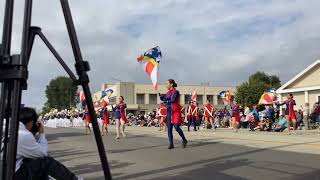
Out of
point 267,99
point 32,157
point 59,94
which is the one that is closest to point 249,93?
point 267,99

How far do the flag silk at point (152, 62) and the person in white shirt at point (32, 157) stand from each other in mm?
6616

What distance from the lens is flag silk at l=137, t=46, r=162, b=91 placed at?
1160 cm

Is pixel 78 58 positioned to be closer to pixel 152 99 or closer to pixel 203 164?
pixel 203 164

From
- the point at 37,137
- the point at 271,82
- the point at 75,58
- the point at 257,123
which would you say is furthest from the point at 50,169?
the point at 271,82

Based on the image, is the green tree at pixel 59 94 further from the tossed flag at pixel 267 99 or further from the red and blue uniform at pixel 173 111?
the red and blue uniform at pixel 173 111

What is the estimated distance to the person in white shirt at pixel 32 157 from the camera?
179 inches

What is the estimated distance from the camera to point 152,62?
11.9 metres

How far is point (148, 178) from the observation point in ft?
27.3

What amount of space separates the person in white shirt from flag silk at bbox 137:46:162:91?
260 inches

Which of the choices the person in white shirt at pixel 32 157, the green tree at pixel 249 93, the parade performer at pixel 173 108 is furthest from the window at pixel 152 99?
the person in white shirt at pixel 32 157

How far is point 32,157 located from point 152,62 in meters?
7.46

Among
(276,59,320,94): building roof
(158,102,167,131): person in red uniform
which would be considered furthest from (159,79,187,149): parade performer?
(276,59,320,94): building roof

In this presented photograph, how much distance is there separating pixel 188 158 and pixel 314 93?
1233 inches

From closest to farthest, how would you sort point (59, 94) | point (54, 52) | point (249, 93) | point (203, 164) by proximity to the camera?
point (54, 52) → point (203, 164) → point (249, 93) → point (59, 94)
